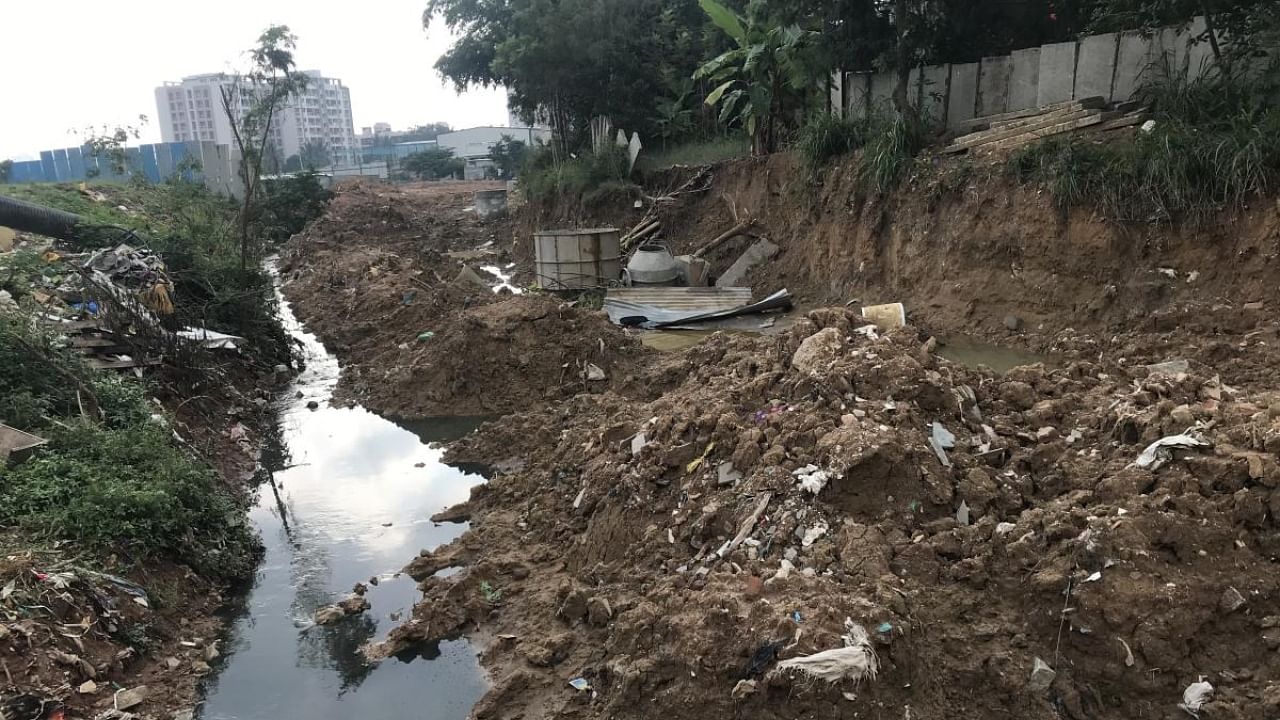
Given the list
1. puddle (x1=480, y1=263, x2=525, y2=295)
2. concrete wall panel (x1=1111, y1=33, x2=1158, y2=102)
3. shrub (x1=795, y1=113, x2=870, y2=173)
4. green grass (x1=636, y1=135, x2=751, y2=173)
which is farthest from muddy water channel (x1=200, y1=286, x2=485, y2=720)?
green grass (x1=636, y1=135, x2=751, y2=173)

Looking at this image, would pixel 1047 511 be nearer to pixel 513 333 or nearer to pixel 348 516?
pixel 348 516

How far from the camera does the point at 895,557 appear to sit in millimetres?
4238

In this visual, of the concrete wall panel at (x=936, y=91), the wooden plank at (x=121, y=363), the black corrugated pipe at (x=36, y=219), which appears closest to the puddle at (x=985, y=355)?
the concrete wall panel at (x=936, y=91)

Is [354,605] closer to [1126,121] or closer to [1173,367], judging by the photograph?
[1173,367]

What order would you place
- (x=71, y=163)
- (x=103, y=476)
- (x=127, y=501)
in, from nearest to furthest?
1. (x=127, y=501)
2. (x=103, y=476)
3. (x=71, y=163)

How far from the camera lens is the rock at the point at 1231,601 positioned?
12.1 ft

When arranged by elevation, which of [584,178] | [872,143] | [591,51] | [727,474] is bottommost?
[727,474]

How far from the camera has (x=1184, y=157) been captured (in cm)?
863

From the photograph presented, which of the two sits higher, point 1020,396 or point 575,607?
point 1020,396

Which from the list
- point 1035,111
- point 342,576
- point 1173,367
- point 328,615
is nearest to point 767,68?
point 1035,111

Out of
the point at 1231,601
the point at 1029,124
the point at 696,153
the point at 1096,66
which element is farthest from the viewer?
the point at 696,153

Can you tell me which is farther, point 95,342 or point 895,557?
point 95,342

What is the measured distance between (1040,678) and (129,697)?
4.71 meters

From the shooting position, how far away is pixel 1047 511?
14.3ft
